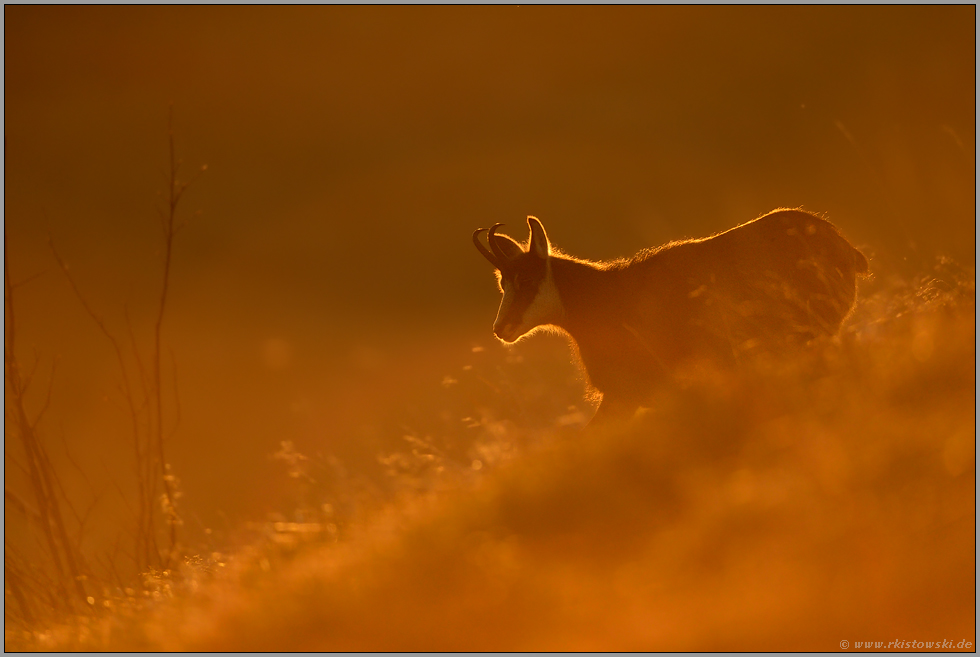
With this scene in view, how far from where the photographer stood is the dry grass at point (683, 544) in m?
4.80

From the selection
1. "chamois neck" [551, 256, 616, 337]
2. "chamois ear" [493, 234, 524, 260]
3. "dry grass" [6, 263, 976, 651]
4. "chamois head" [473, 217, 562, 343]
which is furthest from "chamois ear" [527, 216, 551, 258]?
"dry grass" [6, 263, 976, 651]

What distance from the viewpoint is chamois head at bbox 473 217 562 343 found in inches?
393

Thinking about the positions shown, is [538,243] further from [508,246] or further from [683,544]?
[683,544]

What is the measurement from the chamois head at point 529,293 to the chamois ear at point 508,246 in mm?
190

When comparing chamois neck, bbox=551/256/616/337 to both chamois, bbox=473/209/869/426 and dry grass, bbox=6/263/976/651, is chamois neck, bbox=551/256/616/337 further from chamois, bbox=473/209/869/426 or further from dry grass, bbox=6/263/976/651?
dry grass, bbox=6/263/976/651

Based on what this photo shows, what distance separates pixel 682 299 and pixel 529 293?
1687mm

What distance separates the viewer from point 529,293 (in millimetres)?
10008

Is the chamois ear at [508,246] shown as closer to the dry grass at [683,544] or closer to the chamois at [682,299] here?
the chamois at [682,299]

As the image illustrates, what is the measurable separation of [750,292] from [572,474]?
3.38m

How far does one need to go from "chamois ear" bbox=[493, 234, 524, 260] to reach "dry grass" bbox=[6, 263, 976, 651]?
352 centimetres

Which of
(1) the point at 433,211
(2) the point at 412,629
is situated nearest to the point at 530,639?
(2) the point at 412,629

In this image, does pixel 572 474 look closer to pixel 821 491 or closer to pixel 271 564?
pixel 821 491

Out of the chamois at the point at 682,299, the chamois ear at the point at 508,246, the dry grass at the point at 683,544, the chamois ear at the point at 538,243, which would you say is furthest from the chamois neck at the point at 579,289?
the dry grass at the point at 683,544

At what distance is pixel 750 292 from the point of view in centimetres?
880
